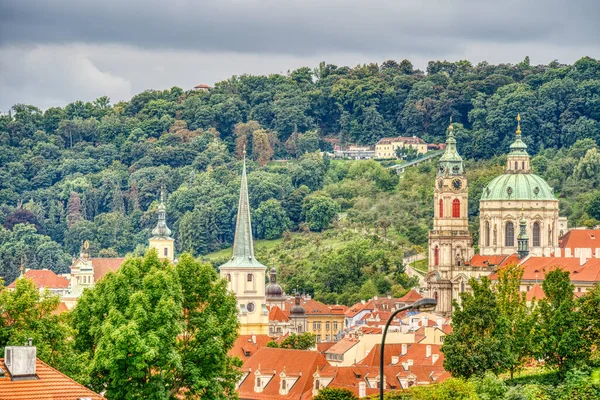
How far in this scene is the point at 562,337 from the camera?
76875mm

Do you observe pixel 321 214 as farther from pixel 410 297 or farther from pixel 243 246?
pixel 243 246

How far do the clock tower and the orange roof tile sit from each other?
8968 millimetres

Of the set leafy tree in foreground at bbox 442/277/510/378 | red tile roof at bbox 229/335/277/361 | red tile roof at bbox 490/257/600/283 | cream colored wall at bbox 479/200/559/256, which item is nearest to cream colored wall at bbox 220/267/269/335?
red tile roof at bbox 229/335/277/361

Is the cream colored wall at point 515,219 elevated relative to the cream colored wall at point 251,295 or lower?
elevated

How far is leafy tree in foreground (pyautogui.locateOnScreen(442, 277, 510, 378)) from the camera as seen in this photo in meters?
78.2

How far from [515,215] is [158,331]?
91.2 meters

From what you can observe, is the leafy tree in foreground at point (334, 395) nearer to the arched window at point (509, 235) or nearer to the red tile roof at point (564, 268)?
the red tile roof at point (564, 268)

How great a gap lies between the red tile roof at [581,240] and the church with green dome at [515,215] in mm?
1123

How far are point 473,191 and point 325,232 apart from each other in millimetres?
20136

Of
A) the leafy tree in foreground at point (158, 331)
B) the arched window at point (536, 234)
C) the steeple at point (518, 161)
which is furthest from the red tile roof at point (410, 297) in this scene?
the leafy tree in foreground at point (158, 331)

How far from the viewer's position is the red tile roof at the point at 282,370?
84312mm

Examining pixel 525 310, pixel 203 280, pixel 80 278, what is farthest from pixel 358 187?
pixel 203 280

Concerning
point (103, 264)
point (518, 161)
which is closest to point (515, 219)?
point (518, 161)

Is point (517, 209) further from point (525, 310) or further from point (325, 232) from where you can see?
point (525, 310)
